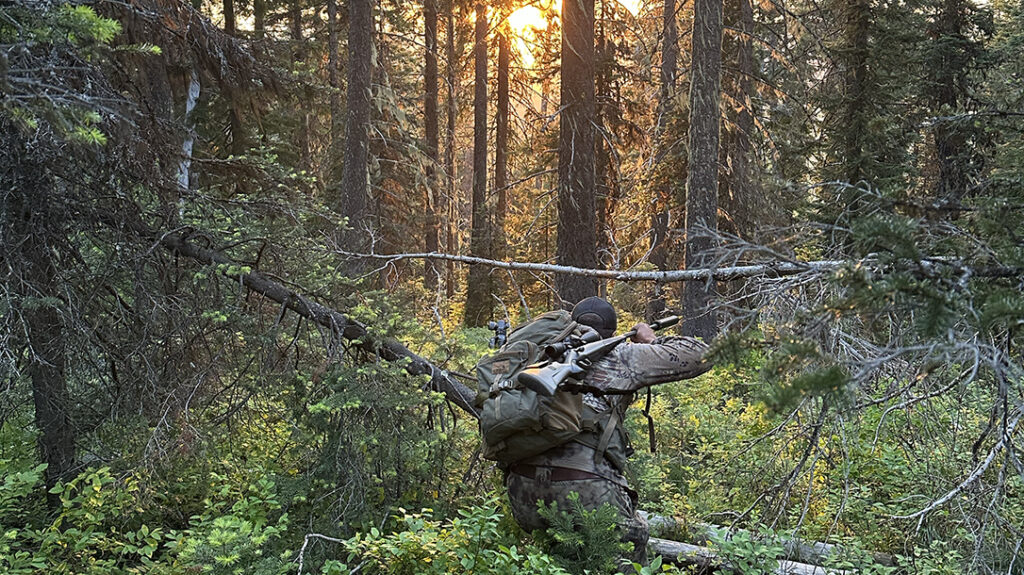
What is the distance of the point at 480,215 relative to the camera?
54.7ft

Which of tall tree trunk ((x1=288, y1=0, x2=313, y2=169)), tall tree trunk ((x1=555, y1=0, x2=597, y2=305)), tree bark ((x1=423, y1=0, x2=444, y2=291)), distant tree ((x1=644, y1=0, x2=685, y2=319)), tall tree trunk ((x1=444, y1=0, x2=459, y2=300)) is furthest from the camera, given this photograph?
tall tree trunk ((x1=444, y1=0, x2=459, y2=300))

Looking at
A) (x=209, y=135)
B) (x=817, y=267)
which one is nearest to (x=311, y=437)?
(x=817, y=267)

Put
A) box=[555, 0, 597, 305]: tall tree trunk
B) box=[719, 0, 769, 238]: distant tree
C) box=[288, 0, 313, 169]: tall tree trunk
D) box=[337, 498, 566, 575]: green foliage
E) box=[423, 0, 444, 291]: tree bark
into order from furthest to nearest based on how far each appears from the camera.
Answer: box=[423, 0, 444, 291]: tree bark
box=[288, 0, 313, 169]: tall tree trunk
box=[719, 0, 769, 238]: distant tree
box=[555, 0, 597, 305]: tall tree trunk
box=[337, 498, 566, 575]: green foliage

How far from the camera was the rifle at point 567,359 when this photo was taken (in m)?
4.02

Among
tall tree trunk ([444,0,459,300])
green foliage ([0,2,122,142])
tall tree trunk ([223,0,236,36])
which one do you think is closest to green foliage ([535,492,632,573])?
green foliage ([0,2,122,142])

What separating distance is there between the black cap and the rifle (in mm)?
198

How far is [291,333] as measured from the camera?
229 inches

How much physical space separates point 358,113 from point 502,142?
29.2 feet

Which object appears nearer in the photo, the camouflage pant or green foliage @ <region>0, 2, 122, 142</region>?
green foliage @ <region>0, 2, 122, 142</region>

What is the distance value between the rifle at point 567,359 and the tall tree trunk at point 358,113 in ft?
22.4

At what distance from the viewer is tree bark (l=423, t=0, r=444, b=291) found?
18.0 metres

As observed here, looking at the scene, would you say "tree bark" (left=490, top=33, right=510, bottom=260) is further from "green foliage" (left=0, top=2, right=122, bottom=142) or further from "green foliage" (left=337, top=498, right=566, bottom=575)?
"green foliage" (left=0, top=2, right=122, bottom=142)

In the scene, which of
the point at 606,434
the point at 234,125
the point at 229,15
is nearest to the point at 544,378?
the point at 606,434

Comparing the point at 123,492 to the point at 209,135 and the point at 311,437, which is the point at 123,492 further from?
the point at 209,135
